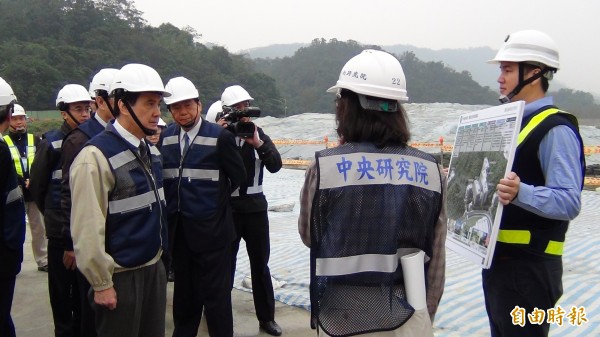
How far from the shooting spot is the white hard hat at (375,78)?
1812 mm

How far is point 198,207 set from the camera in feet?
10.4

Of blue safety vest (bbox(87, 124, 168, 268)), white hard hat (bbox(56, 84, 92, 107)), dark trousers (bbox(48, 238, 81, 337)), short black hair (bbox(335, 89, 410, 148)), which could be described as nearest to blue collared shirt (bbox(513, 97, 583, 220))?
short black hair (bbox(335, 89, 410, 148))

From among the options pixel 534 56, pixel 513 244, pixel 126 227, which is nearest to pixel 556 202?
pixel 513 244

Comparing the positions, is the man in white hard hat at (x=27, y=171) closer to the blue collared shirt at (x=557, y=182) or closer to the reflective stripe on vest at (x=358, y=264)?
the reflective stripe on vest at (x=358, y=264)

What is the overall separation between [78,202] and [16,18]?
180 feet

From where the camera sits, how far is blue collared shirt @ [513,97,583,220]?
6.59 ft

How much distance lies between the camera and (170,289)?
4930 millimetres

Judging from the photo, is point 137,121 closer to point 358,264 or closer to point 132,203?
point 132,203

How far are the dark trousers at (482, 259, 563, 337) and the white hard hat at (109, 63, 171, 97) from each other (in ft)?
6.00

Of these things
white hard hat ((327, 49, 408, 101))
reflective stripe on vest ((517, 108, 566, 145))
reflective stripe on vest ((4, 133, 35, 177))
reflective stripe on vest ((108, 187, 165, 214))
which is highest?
white hard hat ((327, 49, 408, 101))

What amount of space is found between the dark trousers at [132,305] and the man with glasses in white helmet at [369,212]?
0.98 m

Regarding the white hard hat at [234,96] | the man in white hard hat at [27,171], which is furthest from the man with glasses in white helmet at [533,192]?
the man in white hard hat at [27,171]

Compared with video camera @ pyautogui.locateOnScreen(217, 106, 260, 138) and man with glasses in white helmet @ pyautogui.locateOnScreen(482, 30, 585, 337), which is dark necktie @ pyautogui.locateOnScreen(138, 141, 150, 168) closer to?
video camera @ pyautogui.locateOnScreen(217, 106, 260, 138)

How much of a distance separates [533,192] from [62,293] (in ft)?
9.56
